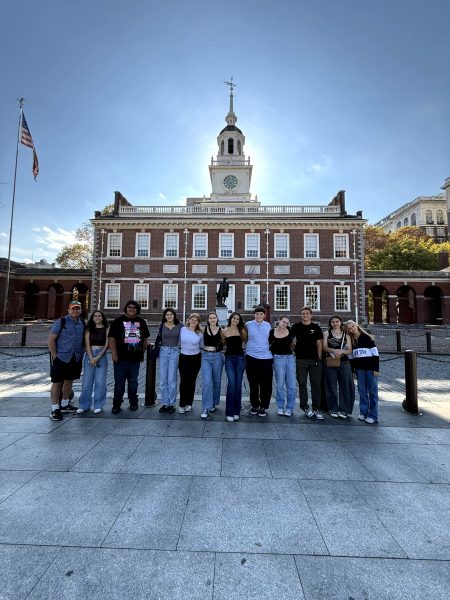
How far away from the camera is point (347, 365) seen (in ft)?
17.5

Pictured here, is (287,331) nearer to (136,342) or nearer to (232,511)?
(136,342)

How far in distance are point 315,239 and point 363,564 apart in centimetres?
2836

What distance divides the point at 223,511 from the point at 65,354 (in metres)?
3.87

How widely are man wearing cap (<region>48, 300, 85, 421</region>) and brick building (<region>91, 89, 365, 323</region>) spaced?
73.7 feet

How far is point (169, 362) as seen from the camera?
5.68 m

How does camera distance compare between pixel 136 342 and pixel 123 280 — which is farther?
pixel 123 280

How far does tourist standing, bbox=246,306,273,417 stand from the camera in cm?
533

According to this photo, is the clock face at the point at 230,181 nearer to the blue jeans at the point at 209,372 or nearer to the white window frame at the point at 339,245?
the white window frame at the point at 339,245

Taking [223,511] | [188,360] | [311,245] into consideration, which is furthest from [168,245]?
[223,511]

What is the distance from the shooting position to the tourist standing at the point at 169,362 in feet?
18.5

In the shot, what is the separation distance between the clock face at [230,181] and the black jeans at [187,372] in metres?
36.4

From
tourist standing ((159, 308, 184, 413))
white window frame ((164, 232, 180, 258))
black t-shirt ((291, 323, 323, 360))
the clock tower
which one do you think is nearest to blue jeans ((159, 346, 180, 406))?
tourist standing ((159, 308, 184, 413))

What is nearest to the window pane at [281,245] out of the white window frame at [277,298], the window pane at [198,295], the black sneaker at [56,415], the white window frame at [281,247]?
the white window frame at [281,247]

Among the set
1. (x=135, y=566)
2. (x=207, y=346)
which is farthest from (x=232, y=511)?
(x=207, y=346)
